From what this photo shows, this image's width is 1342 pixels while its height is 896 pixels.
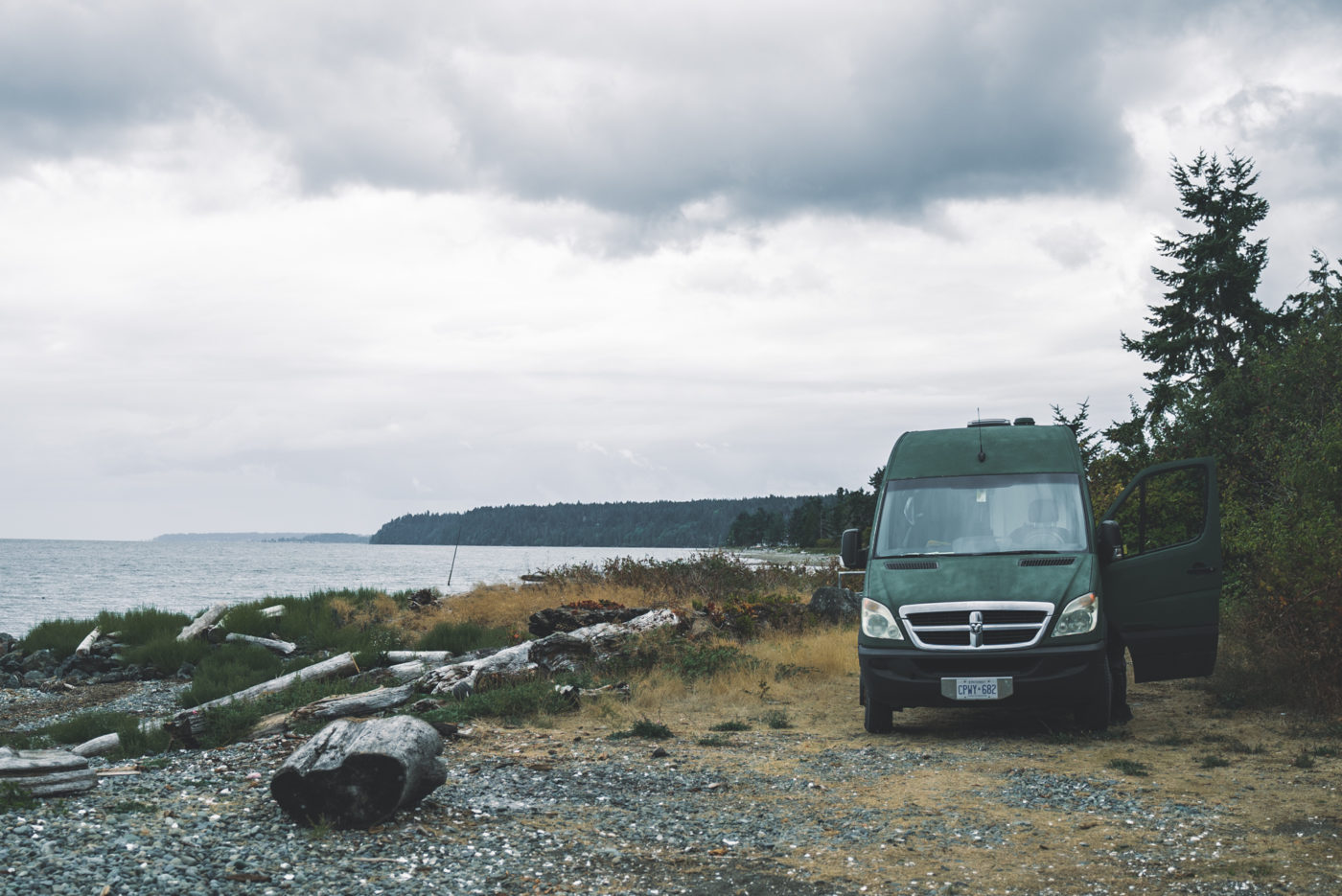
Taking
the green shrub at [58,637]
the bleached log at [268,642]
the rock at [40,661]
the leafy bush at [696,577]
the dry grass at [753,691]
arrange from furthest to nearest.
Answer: the leafy bush at [696,577] < the green shrub at [58,637] < the rock at [40,661] < the bleached log at [268,642] < the dry grass at [753,691]

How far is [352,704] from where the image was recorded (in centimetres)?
1051

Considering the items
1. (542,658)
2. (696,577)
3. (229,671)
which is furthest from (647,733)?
(696,577)

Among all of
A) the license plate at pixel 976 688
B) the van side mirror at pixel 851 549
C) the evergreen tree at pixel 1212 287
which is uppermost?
the evergreen tree at pixel 1212 287

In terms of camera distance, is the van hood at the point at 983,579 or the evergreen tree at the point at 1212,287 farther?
the evergreen tree at the point at 1212,287

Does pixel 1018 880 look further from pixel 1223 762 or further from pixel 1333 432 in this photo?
pixel 1333 432

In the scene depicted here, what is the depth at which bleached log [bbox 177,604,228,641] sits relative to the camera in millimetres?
20203

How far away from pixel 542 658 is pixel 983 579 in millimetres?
6468

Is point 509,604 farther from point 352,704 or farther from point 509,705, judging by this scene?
point 352,704

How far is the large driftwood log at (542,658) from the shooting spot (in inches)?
492

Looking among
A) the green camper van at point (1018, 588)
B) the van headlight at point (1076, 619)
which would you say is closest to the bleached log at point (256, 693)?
the green camper van at point (1018, 588)

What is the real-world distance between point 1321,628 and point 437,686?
976 centimetres

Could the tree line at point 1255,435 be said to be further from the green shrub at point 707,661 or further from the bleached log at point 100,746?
the bleached log at point 100,746

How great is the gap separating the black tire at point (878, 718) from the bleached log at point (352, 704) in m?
5.20

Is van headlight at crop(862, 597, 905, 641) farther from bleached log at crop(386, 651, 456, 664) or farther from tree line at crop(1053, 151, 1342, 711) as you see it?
bleached log at crop(386, 651, 456, 664)
